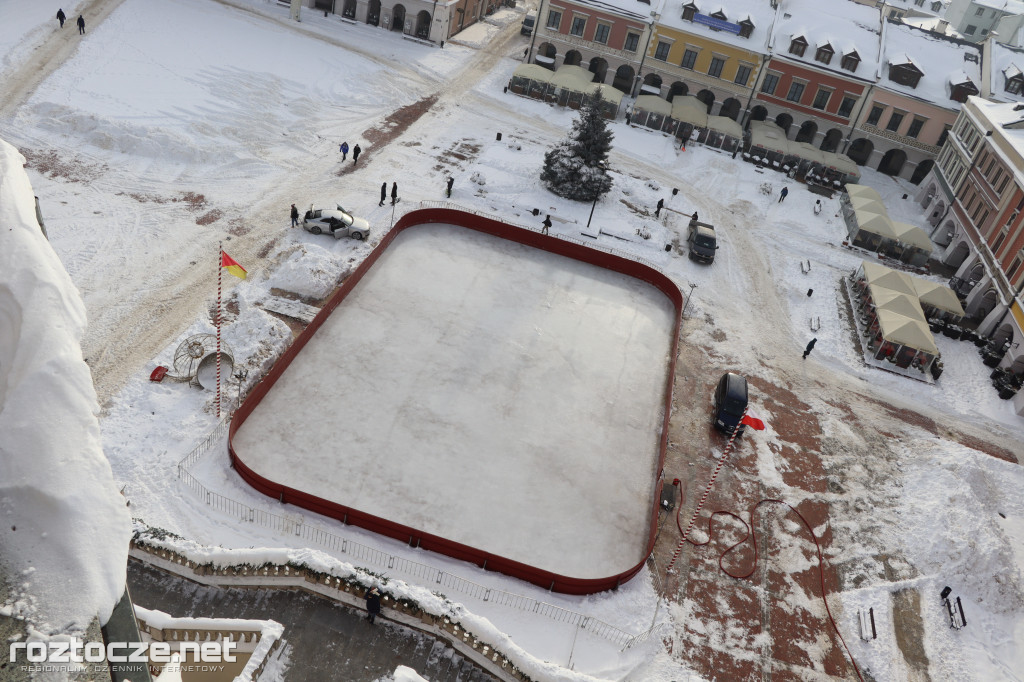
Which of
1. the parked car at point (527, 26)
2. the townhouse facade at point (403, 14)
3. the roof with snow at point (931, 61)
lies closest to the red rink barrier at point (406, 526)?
the townhouse facade at point (403, 14)

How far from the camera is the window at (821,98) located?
51.4 m

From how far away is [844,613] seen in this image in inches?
799

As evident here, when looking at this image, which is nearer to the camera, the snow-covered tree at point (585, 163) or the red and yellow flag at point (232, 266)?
the red and yellow flag at point (232, 266)

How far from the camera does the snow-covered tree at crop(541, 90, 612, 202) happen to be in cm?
3844

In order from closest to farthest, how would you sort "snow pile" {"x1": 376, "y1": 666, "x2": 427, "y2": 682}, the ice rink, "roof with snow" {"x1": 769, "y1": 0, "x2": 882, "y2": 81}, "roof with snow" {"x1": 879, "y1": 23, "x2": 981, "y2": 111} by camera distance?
"snow pile" {"x1": 376, "y1": 666, "x2": 427, "y2": 682}, the ice rink, "roof with snow" {"x1": 879, "y1": 23, "x2": 981, "y2": 111}, "roof with snow" {"x1": 769, "y1": 0, "x2": 882, "y2": 81}

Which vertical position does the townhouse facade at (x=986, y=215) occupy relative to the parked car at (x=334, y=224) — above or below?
above

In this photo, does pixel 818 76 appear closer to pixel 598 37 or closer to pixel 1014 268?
pixel 598 37

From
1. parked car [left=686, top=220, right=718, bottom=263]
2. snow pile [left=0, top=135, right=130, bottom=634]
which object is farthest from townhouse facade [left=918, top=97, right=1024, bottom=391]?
snow pile [left=0, top=135, right=130, bottom=634]

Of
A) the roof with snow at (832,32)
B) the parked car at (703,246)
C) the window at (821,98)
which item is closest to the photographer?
the parked car at (703,246)

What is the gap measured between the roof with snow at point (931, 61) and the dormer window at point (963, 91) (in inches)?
7.5

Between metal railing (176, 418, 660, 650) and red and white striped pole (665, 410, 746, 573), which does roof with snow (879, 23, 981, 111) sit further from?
metal railing (176, 418, 660, 650)

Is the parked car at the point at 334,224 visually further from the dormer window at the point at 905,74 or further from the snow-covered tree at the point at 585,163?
the dormer window at the point at 905,74

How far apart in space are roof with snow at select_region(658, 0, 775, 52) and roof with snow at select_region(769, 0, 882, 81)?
97 cm

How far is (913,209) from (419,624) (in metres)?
47.4
